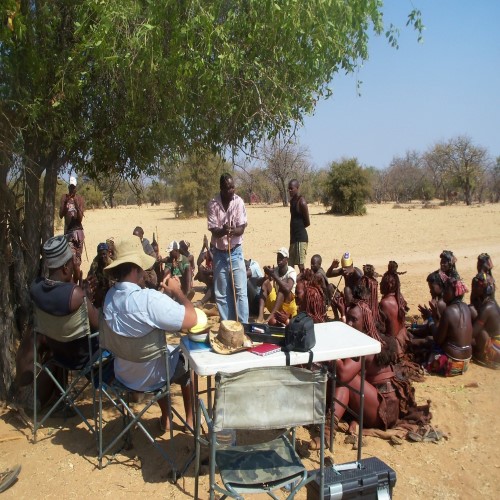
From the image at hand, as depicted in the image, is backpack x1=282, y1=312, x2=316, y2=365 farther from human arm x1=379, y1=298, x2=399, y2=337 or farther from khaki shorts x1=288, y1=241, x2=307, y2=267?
khaki shorts x1=288, y1=241, x2=307, y2=267

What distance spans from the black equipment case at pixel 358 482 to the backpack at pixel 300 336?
74 cm

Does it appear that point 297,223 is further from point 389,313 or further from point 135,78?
point 135,78

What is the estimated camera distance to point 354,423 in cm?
475

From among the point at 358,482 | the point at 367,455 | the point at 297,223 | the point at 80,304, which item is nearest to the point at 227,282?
the point at 80,304

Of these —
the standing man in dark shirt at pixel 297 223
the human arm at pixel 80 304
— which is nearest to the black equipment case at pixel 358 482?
the human arm at pixel 80 304

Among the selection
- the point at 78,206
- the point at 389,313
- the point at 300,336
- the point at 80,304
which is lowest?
the point at 389,313

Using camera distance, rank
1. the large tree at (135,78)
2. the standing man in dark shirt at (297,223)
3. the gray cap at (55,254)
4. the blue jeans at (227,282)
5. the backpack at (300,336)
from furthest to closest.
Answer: the standing man in dark shirt at (297,223)
the blue jeans at (227,282)
the large tree at (135,78)
the gray cap at (55,254)
the backpack at (300,336)

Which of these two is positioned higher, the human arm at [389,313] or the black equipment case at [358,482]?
the human arm at [389,313]

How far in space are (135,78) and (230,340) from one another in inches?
107

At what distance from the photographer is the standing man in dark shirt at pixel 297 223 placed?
8.82 m

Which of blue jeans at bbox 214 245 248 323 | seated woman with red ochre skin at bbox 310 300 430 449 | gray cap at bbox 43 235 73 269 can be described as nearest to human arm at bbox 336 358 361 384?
seated woman with red ochre skin at bbox 310 300 430 449

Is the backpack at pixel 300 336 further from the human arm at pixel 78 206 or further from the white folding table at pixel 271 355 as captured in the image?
the human arm at pixel 78 206

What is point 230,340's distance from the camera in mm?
3658

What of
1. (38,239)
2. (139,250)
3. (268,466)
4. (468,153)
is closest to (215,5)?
(139,250)
